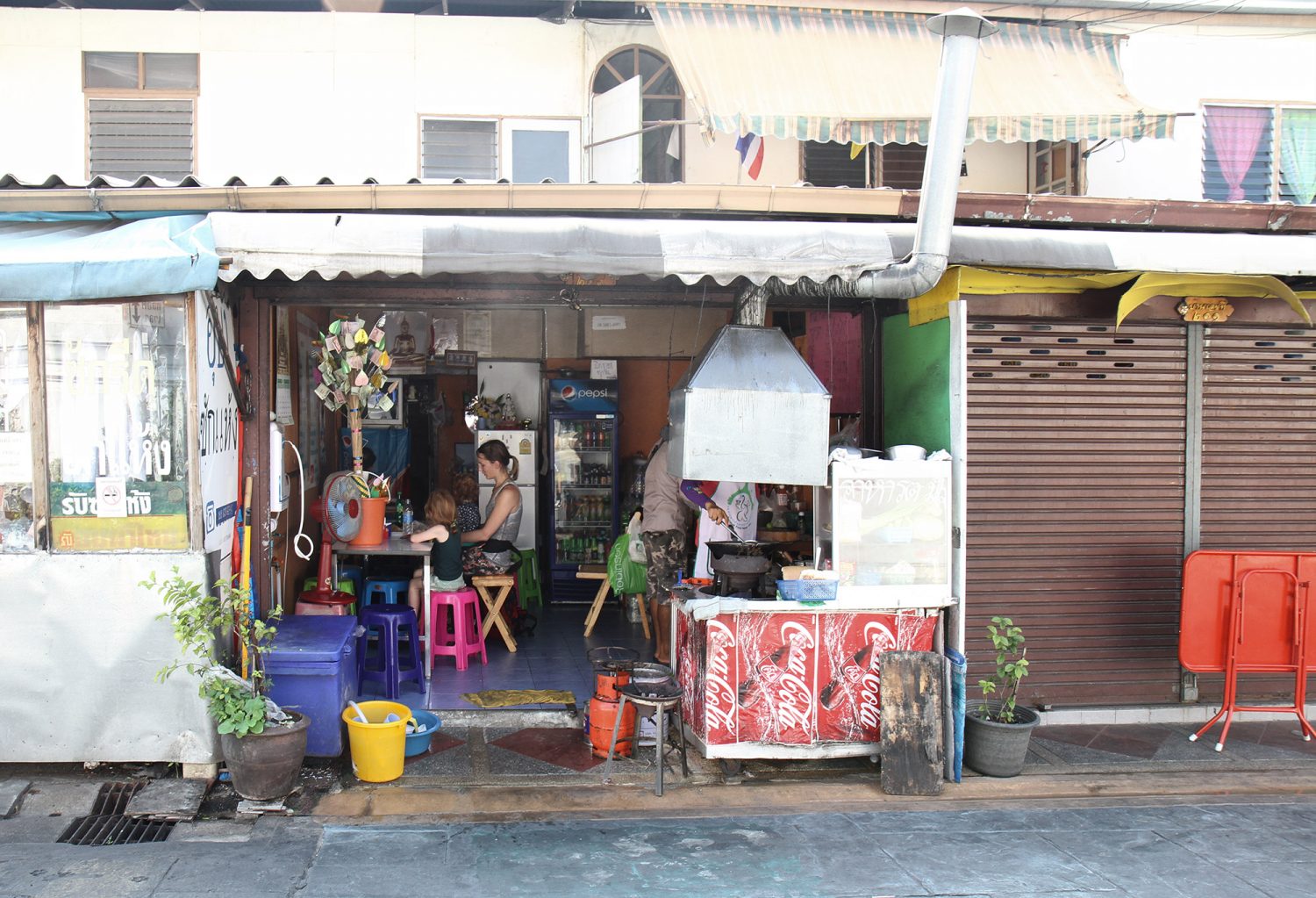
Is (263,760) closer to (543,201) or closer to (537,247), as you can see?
(537,247)

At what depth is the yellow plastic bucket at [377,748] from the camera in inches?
230

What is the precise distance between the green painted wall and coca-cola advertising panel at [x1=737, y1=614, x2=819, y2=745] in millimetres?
1626

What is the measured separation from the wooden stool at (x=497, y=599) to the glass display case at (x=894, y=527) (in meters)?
3.30

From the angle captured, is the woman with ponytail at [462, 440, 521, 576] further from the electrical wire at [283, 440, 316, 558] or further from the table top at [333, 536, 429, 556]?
the electrical wire at [283, 440, 316, 558]

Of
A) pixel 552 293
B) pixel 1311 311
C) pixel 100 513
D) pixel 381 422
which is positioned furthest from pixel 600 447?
pixel 1311 311

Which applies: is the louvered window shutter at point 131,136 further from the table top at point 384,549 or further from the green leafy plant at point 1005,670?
the green leafy plant at point 1005,670

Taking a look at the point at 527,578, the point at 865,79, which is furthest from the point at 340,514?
the point at 865,79

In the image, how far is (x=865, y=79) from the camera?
26.1 feet

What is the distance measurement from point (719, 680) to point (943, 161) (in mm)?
3320

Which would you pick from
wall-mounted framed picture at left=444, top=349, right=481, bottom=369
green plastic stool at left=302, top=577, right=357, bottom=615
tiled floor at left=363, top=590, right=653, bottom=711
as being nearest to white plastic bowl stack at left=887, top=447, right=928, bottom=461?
tiled floor at left=363, top=590, right=653, bottom=711

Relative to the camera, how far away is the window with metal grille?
9.65 meters

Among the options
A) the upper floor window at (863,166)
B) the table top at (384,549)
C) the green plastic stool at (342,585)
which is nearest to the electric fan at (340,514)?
the table top at (384,549)

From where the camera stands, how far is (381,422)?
1189cm

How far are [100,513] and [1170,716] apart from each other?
7.32 metres
